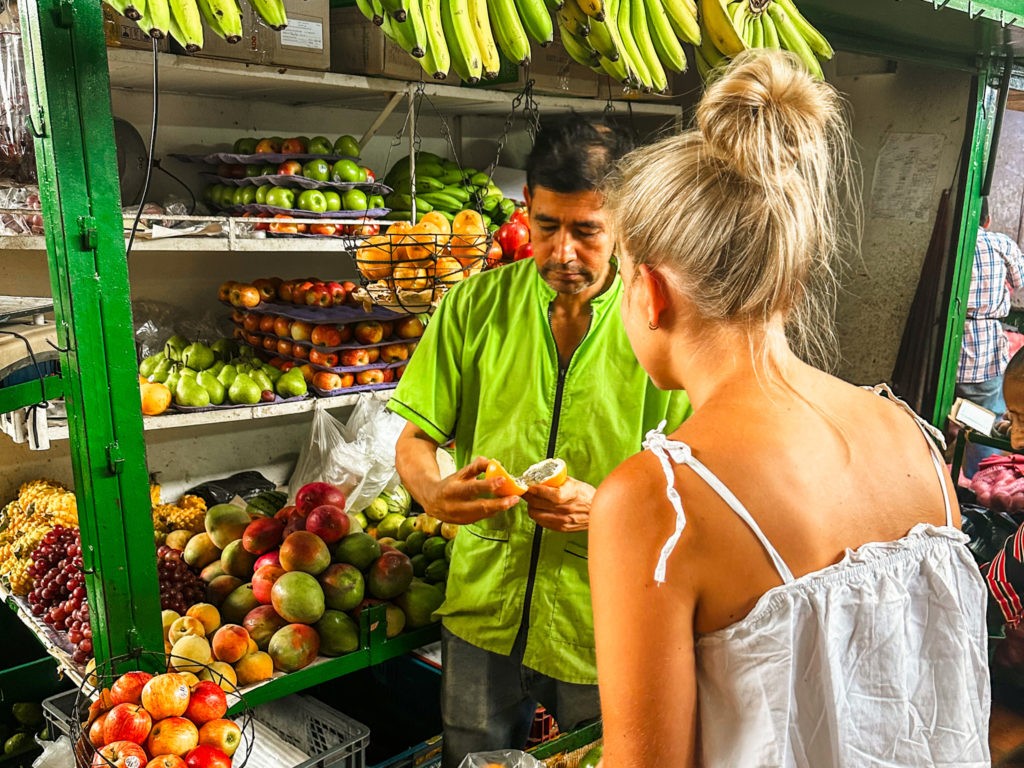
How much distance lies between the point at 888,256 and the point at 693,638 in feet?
13.0

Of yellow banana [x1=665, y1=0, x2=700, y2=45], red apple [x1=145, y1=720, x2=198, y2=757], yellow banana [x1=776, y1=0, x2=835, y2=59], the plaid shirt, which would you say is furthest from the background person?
red apple [x1=145, y1=720, x2=198, y2=757]

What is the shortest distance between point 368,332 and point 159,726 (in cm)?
196

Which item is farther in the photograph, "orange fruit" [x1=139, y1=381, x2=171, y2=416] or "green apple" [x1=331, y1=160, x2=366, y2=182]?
"green apple" [x1=331, y1=160, x2=366, y2=182]

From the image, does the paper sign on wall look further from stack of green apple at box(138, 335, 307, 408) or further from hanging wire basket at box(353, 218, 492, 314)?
stack of green apple at box(138, 335, 307, 408)

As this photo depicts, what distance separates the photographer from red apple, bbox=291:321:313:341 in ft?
11.0

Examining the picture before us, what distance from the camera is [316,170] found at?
3.21 meters

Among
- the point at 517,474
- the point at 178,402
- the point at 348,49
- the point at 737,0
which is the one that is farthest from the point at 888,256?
the point at 178,402

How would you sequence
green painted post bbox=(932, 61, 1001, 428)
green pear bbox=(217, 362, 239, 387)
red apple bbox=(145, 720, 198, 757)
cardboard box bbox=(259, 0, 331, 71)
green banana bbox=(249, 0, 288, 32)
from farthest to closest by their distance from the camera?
green painted post bbox=(932, 61, 1001, 428), green pear bbox=(217, 362, 239, 387), cardboard box bbox=(259, 0, 331, 71), red apple bbox=(145, 720, 198, 757), green banana bbox=(249, 0, 288, 32)

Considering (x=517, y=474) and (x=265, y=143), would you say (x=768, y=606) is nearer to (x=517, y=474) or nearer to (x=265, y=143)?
(x=517, y=474)

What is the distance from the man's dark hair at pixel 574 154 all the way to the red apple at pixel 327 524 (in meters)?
1.15

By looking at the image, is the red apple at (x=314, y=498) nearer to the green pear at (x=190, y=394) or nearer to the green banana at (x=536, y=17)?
the green pear at (x=190, y=394)

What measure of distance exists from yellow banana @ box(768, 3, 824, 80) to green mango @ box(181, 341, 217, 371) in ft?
7.71

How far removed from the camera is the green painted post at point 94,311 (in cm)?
154

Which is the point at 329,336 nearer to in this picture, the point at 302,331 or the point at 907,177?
the point at 302,331
